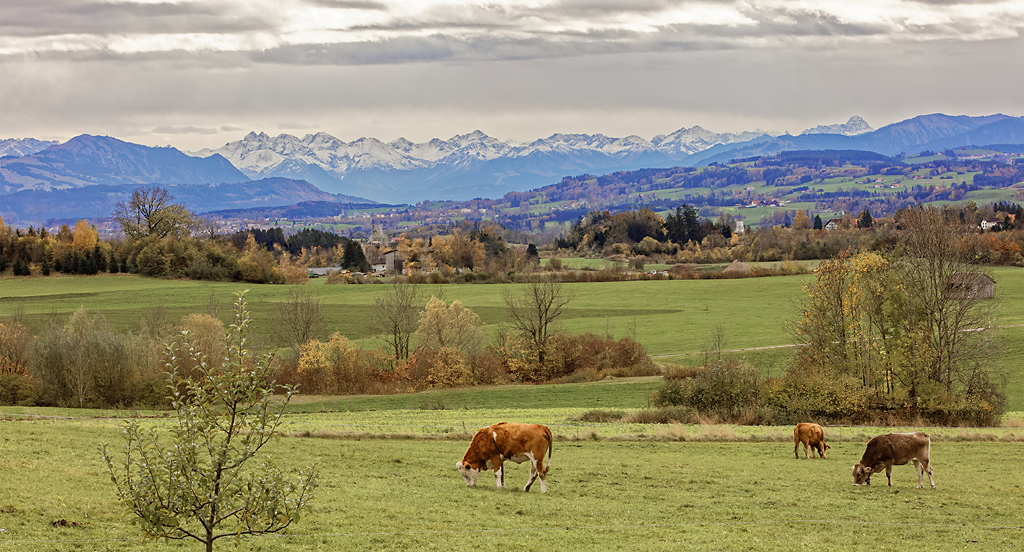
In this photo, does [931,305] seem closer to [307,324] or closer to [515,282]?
[307,324]

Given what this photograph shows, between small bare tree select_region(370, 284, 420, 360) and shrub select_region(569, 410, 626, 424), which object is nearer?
shrub select_region(569, 410, 626, 424)

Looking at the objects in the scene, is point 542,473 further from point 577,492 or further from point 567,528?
point 567,528

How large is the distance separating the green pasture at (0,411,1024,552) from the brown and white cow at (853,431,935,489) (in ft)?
2.04

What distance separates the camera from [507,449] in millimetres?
18766

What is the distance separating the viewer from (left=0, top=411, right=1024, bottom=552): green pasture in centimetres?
1471

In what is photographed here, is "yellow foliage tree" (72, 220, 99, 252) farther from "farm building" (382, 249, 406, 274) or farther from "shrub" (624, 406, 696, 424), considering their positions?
"shrub" (624, 406, 696, 424)

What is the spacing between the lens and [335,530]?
15.3 m

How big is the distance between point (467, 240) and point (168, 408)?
122 m

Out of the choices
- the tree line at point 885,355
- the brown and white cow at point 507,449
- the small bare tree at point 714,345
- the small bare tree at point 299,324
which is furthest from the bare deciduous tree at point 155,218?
the brown and white cow at point 507,449

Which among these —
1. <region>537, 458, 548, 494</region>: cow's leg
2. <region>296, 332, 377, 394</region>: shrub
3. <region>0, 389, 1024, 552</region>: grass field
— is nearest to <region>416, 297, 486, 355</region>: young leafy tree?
<region>296, 332, 377, 394</region>: shrub

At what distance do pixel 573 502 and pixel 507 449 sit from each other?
77.9 inches

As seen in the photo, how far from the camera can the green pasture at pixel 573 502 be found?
14.7 meters

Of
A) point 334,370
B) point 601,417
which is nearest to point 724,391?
point 601,417

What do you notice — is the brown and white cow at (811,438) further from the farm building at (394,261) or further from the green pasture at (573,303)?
the farm building at (394,261)
